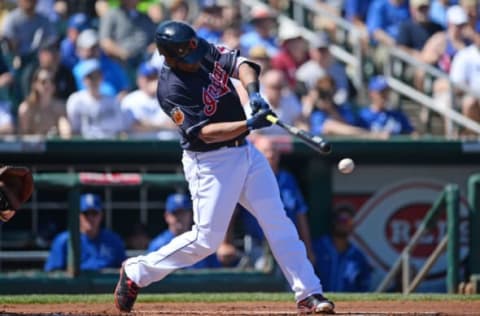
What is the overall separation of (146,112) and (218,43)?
4.19 ft

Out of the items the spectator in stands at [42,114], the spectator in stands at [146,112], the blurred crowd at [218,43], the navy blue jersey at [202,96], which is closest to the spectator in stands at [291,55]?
the blurred crowd at [218,43]

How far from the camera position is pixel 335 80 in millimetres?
13039

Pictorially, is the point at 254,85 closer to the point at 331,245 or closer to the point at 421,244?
the point at 331,245

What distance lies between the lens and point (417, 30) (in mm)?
14164

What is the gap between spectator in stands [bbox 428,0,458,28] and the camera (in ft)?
48.4

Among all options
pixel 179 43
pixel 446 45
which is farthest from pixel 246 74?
pixel 446 45

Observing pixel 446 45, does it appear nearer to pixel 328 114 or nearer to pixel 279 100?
pixel 328 114

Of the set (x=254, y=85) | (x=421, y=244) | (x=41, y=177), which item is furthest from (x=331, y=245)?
(x=254, y=85)

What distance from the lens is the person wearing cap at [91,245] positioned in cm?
1039

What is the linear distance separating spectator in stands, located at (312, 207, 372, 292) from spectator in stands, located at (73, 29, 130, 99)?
2.46 m

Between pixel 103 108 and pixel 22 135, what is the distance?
0.77 meters

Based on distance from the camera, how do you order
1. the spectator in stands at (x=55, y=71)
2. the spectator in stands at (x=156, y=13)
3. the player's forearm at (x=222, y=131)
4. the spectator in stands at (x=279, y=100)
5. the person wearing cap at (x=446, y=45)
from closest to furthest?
1. the player's forearm at (x=222, y=131)
2. the spectator in stands at (x=279, y=100)
3. the spectator in stands at (x=55, y=71)
4. the spectator in stands at (x=156, y=13)
5. the person wearing cap at (x=446, y=45)

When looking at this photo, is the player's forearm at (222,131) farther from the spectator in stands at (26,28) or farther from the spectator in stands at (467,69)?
the spectator in stands at (467,69)

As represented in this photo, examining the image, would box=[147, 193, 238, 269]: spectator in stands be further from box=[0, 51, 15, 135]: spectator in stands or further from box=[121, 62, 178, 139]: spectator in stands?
box=[0, 51, 15, 135]: spectator in stands
